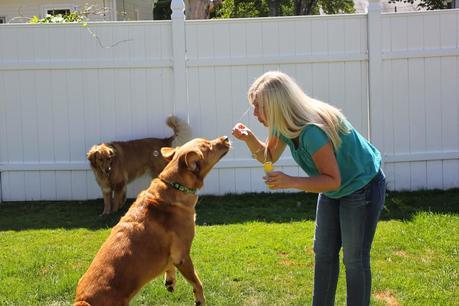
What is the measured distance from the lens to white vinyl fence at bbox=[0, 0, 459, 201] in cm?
790

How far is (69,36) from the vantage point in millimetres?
8016

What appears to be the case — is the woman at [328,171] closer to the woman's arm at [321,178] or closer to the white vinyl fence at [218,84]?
the woman's arm at [321,178]

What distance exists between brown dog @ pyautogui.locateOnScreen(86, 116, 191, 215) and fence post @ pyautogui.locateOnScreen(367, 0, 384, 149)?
8.24 feet

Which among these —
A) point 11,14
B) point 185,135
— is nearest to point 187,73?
point 185,135

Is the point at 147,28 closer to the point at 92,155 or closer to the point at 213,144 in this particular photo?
the point at 92,155

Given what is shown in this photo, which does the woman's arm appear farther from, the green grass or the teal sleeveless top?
the green grass

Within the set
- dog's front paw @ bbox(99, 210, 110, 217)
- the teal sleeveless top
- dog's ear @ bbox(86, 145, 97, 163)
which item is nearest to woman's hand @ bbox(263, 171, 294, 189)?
the teal sleeveless top

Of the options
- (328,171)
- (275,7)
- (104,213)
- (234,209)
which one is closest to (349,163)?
(328,171)

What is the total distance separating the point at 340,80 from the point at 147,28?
2.73 metres

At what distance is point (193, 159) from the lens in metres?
3.78

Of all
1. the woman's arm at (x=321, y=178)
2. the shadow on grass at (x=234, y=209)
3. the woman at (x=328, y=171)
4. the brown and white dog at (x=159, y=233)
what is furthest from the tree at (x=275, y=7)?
the woman's arm at (x=321, y=178)

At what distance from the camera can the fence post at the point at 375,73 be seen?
7844 mm

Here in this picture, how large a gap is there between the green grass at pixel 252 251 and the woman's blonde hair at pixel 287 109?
5.60 ft

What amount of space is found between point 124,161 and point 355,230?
15.7 feet
